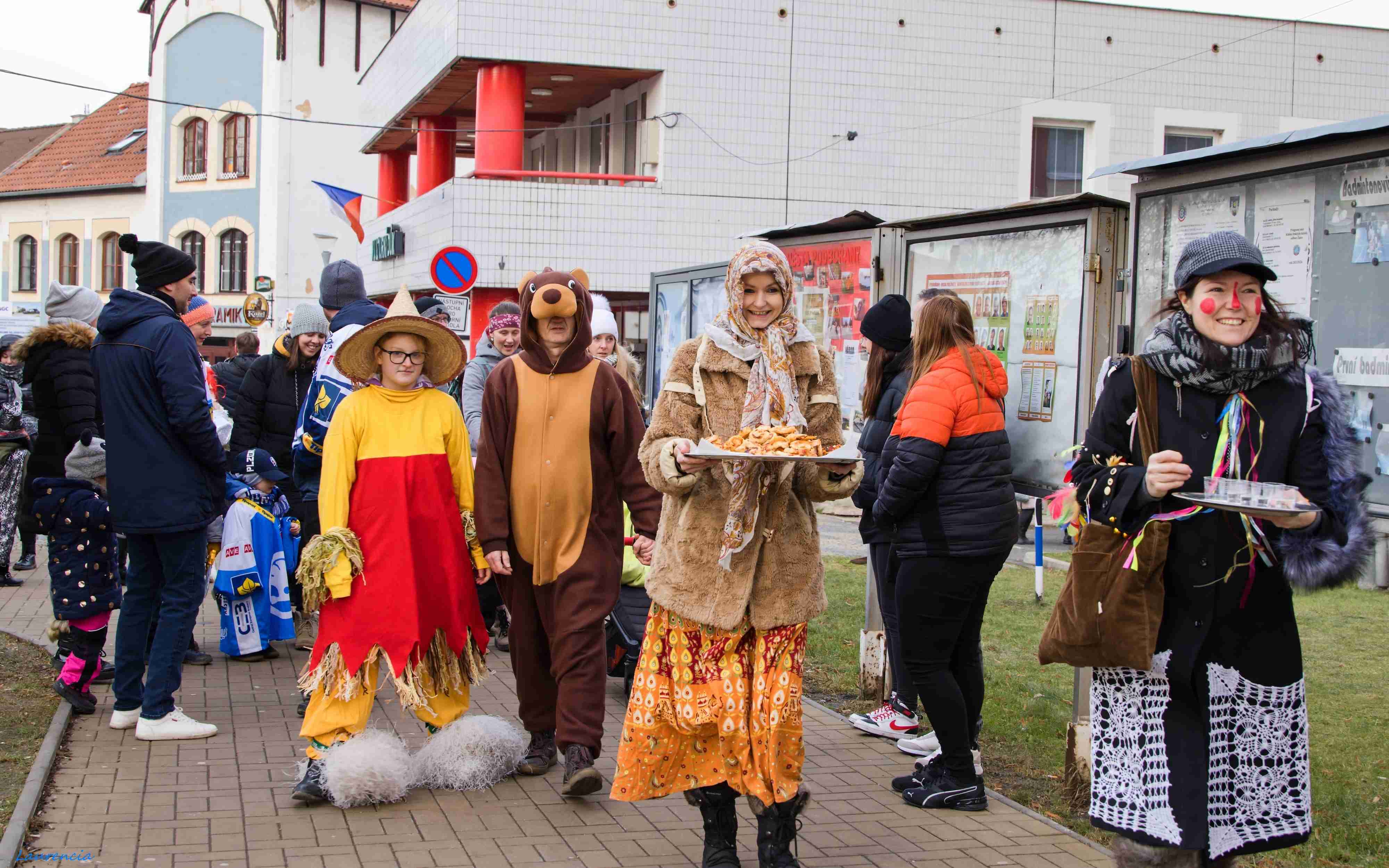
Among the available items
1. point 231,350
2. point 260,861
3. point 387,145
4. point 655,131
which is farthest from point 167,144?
point 260,861

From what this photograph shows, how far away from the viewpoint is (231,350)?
3784 centimetres

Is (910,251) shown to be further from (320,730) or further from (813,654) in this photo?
(320,730)

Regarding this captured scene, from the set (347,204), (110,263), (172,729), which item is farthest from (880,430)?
(110,263)

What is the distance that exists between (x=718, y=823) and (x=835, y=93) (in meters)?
20.9

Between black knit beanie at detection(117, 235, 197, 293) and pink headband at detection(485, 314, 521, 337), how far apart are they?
84.7 inches

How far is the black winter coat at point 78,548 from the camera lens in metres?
6.41

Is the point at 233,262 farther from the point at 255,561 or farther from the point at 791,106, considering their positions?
the point at 255,561

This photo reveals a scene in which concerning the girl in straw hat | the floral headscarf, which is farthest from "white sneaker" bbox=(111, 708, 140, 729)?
the floral headscarf

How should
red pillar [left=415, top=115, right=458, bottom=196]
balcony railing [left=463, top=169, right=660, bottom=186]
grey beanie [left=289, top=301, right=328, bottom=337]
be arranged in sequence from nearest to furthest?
grey beanie [left=289, top=301, right=328, bottom=337]
balcony railing [left=463, top=169, right=660, bottom=186]
red pillar [left=415, top=115, right=458, bottom=196]

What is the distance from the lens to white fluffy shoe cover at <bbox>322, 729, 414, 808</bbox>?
16.4 ft

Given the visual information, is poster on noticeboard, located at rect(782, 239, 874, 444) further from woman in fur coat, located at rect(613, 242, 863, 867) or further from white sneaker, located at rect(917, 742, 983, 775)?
woman in fur coat, located at rect(613, 242, 863, 867)

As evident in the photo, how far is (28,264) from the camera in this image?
51250 mm

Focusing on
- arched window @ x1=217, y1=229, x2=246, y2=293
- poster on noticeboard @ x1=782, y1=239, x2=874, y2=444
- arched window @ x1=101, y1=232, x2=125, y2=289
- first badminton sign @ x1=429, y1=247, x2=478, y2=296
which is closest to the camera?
poster on noticeboard @ x1=782, y1=239, x2=874, y2=444

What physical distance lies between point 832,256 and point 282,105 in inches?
1382
